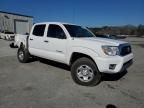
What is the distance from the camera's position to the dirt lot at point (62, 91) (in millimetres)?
4152

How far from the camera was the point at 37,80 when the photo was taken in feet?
19.5

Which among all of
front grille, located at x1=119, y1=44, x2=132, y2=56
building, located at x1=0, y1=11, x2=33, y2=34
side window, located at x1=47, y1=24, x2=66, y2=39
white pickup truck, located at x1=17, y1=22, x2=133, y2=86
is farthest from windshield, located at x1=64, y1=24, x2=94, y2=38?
building, located at x1=0, y1=11, x2=33, y2=34

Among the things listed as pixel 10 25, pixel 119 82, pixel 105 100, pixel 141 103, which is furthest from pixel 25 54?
pixel 10 25

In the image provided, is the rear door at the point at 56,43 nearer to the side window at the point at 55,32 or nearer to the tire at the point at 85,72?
the side window at the point at 55,32

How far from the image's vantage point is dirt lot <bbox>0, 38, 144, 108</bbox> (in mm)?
4152

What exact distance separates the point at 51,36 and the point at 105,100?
3288mm

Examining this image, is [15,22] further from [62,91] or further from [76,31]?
[62,91]

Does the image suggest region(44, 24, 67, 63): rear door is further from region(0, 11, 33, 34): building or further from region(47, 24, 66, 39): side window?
region(0, 11, 33, 34): building

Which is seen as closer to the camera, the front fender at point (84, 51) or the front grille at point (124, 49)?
the front fender at point (84, 51)

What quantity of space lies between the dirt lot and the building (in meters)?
30.8

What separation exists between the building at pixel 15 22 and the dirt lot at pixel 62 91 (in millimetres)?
30788

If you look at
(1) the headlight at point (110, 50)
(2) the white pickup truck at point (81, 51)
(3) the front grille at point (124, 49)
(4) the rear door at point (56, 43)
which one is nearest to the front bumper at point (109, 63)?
(2) the white pickup truck at point (81, 51)

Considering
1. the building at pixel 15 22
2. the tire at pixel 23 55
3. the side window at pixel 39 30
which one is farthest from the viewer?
the building at pixel 15 22

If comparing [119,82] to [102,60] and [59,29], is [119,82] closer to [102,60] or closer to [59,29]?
[102,60]
